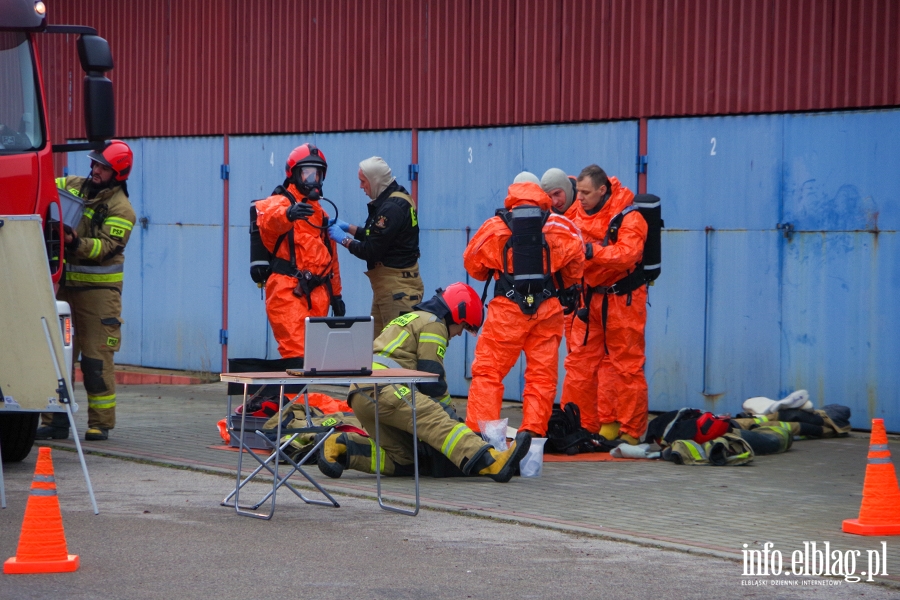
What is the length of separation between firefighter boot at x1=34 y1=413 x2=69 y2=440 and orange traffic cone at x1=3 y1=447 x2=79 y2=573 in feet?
15.8

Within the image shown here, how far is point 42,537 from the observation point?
237 inches

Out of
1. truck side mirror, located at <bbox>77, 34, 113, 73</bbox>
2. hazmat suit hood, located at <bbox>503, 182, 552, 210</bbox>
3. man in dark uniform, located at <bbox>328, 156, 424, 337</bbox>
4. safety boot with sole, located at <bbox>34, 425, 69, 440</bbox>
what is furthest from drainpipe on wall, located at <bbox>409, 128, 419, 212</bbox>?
truck side mirror, located at <bbox>77, 34, 113, 73</bbox>

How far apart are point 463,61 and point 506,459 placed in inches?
249

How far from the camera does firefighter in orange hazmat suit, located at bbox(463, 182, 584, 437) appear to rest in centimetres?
963

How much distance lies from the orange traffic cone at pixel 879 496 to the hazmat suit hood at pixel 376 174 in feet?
17.7

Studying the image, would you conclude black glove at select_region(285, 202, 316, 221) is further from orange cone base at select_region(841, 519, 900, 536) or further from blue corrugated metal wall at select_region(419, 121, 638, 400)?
orange cone base at select_region(841, 519, 900, 536)

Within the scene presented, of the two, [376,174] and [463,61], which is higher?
[463,61]

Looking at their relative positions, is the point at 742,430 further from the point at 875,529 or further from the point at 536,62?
the point at 536,62

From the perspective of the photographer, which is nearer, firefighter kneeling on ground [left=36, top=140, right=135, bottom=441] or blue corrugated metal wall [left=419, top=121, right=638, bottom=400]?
firefighter kneeling on ground [left=36, top=140, right=135, bottom=441]

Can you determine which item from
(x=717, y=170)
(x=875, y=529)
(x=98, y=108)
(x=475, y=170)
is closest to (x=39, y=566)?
(x=98, y=108)

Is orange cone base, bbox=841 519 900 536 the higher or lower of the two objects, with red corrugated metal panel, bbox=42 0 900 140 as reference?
lower

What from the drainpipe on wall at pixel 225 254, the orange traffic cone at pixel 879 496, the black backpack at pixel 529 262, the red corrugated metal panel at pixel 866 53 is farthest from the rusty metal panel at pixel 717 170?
the drainpipe on wall at pixel 225 254

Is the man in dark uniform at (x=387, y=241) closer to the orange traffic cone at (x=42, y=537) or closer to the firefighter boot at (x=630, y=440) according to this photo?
the firefighter boot at (x=630, y=440)

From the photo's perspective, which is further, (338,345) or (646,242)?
(646,242)
